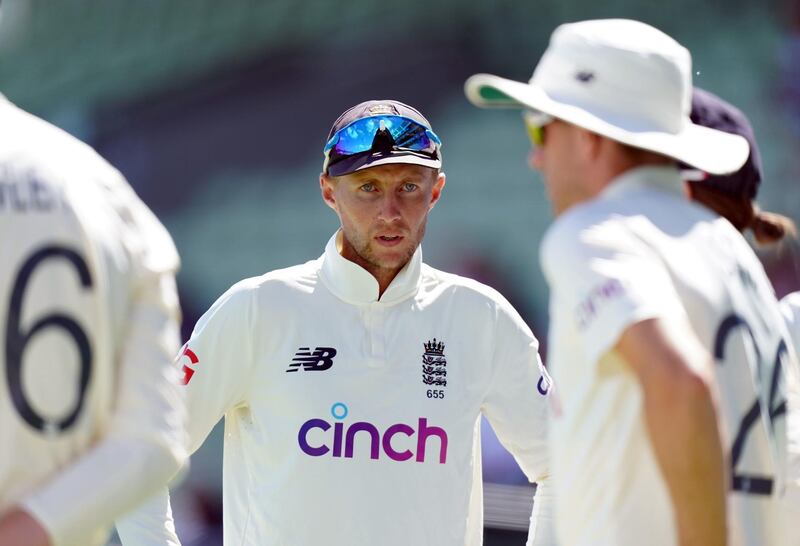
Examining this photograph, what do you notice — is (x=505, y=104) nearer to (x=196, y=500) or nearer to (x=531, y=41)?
(x=531, y=41)

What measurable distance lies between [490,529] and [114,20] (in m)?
4.21

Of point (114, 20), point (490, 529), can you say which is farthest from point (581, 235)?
point (114, 20)

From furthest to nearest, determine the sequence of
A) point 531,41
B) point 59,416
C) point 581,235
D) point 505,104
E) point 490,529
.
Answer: point 531,41, point 490,529, point 505,104, point 581,235, point 59,416

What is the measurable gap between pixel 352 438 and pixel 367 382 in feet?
0.48

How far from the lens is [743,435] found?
2.27m

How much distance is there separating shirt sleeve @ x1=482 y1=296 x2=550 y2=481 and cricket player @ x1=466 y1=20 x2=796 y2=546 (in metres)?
1.20

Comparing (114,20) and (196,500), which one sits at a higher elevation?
(114,20)

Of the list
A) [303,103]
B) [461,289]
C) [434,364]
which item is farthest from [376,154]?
[303,103]

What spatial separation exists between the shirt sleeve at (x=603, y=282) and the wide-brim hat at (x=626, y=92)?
20 centimetres

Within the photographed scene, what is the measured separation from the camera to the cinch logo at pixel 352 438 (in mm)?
3330

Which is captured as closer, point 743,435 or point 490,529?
point 743,435

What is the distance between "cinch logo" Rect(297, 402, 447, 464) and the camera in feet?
10.9

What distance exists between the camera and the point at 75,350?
198cm

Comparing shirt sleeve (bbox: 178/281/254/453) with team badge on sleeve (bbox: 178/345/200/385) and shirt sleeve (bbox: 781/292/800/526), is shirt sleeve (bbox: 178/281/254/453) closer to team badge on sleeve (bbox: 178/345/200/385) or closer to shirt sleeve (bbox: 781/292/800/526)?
team badge on sleeve (bbox: 178/345/200/385)
